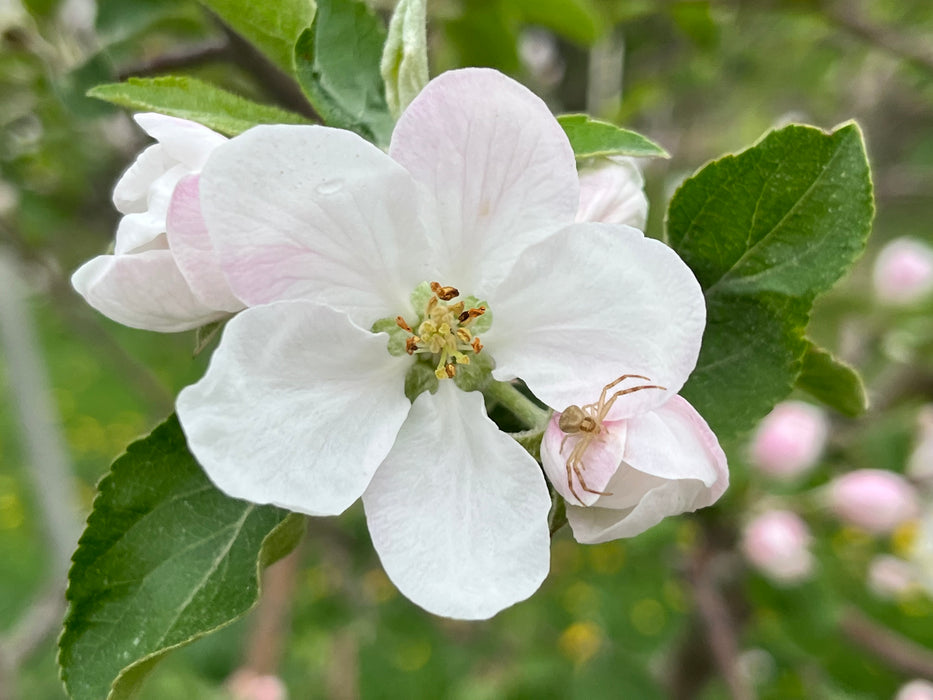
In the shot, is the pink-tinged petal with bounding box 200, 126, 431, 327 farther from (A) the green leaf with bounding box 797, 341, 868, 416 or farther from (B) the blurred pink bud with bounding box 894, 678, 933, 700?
(B) the blurred pink bud with bounding box 894, 678, 933, 700

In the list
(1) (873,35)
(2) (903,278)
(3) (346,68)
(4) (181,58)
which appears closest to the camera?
(3) (346,68)

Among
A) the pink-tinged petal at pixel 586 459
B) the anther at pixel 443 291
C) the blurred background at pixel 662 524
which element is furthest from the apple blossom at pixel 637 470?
the blurred background at pixel 662 524

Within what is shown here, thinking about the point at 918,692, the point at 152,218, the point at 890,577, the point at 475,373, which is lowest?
the point at 890,577

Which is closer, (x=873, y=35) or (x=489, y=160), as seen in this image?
(x=489, y=160)

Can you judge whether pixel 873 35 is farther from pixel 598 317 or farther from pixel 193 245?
pixel 193 245

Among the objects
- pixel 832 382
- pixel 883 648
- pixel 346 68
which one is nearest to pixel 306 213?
pixel 346 68

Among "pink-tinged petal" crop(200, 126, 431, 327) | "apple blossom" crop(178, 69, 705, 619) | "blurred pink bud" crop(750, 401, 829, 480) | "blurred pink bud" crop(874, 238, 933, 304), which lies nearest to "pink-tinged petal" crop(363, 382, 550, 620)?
"apple blossom" crop(178, 69, 705, 619)
